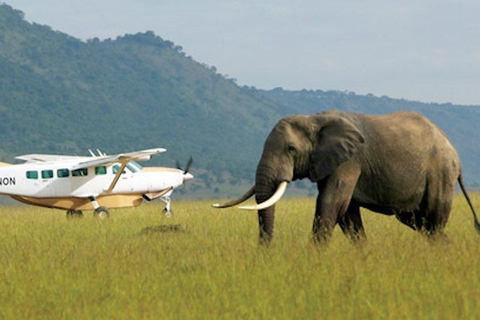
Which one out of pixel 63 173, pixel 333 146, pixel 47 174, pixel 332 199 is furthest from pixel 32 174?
pixel 332 199

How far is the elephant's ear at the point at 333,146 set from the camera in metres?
11.0

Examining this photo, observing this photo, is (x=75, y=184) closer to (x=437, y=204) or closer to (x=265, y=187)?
(x=437, y=204)

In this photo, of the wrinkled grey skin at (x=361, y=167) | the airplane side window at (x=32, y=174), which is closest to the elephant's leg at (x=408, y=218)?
the wrinkled grey skin at (x=361, y=167)

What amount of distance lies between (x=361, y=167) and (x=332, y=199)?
2.31ft

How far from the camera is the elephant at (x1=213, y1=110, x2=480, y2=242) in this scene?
10945 mm

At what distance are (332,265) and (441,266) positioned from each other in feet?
3.83

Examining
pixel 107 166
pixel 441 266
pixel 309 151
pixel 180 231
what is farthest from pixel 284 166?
pixel 107 166

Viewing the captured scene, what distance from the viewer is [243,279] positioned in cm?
928

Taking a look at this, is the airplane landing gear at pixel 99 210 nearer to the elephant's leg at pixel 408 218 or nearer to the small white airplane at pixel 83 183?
the small white airplane at pixel 83 183

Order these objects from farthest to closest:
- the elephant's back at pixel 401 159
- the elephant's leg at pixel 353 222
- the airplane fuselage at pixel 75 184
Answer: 1. the airplane fuselage at pixel 75 184
2. the elephant's leg at pixel 353 222
3. the elephant's back at pixel 401 159

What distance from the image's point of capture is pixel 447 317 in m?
7.05

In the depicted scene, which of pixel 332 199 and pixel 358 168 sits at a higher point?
pixel 358 168

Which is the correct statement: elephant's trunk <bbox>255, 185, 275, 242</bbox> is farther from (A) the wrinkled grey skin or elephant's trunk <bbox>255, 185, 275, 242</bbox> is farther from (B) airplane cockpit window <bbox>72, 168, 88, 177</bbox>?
(B) airplane cockpit window <bbox>72, 168, 88, 177</bbox>

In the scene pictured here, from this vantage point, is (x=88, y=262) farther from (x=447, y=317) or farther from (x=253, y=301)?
(x=447, y=317)
